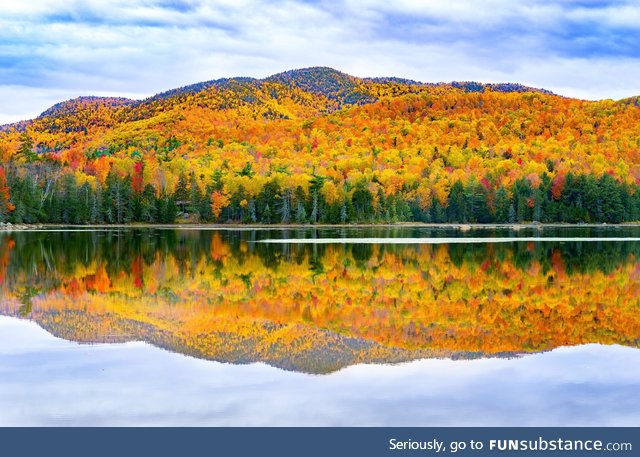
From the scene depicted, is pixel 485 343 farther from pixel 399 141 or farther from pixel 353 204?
pixel 399 141

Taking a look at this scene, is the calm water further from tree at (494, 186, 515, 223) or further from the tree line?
tree at (494, 186, 515, 223)

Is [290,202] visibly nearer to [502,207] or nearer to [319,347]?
[502,207]

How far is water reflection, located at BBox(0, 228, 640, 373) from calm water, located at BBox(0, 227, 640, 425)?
0.08 m

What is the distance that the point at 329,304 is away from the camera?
70.0ft

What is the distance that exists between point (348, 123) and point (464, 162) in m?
44.8

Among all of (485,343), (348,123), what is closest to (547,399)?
(485,343)

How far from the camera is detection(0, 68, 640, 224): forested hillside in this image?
10850 cm

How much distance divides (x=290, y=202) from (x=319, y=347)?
96507 millimetres
